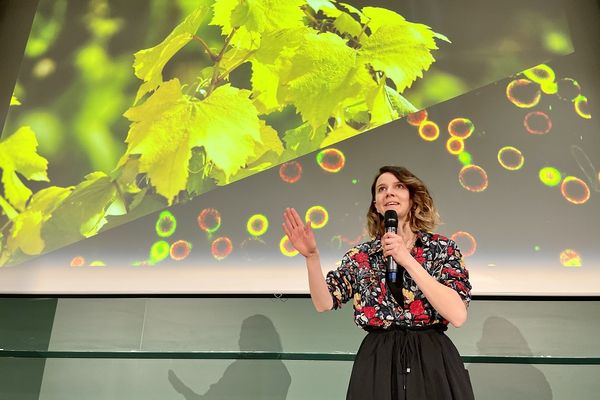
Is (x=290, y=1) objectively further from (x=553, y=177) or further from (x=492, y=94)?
(x=553, y=177)

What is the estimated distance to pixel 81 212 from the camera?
226 cm

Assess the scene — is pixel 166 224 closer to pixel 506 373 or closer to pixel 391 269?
pixel 391 269

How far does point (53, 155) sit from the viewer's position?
7.80 ft

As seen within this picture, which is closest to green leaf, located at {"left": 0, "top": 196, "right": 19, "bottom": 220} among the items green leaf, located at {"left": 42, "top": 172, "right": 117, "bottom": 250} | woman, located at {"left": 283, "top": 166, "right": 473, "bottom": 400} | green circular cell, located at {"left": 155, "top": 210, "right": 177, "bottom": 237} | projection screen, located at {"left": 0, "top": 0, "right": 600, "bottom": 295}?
projection screen, located at {"left": 0, "top": 0, "right": 600, "bottom": 295}

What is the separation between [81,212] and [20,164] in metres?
0.40

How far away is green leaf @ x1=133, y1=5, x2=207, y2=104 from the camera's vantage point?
2439mm

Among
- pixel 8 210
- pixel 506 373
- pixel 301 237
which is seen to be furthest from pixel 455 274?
pixel 8 210

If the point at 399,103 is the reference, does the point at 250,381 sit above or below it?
below

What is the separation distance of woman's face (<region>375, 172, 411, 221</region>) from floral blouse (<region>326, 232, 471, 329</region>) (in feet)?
0.26

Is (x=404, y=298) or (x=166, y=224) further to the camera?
(x=166, y=224)

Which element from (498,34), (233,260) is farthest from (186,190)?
(498,34)

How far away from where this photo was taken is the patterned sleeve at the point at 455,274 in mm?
1218

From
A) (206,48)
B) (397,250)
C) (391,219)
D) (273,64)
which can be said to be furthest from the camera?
(206,48)

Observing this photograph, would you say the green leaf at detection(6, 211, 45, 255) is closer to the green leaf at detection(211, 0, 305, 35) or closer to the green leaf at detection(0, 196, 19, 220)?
the green leaf at detection(0, 196, 19, 220)
